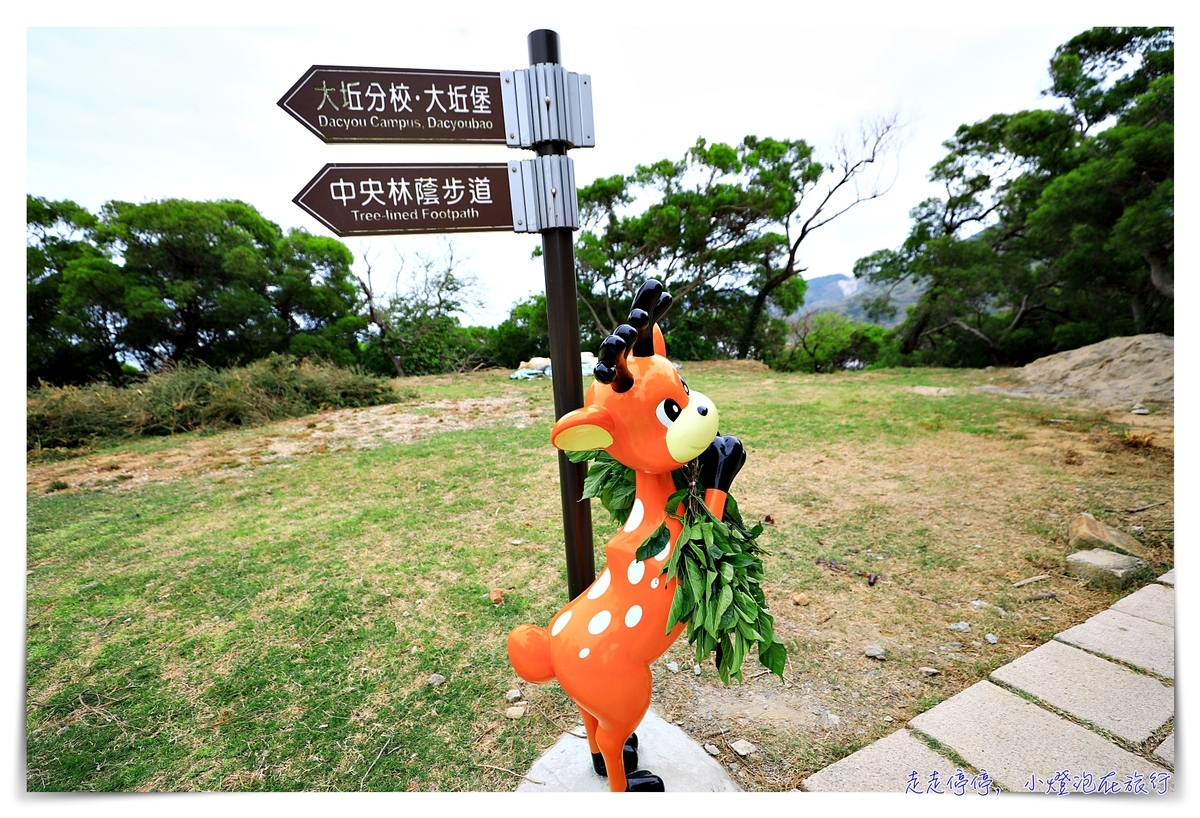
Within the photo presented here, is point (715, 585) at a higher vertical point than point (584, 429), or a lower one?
lower

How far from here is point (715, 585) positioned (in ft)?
4.14

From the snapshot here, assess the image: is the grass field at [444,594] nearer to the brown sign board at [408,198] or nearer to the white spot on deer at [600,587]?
the white spot on deer at [600,587]

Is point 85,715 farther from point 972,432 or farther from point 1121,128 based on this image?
point 1121,128

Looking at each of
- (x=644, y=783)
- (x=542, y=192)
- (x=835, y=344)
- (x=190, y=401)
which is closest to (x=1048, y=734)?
(x=644, y=783)

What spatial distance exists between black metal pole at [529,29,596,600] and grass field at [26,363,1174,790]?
0.74 meters

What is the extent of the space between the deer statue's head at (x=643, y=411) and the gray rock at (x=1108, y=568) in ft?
9.02

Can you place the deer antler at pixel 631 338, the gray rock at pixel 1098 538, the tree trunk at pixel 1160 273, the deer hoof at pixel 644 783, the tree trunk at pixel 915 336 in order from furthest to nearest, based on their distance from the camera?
the tree trunk at pixel 915 336, the tree trunk at pixel 1160 273, the gray rock at pixel 1098 538, the deer hoof at pixel 644 783, the deer antler at pixel 631 338

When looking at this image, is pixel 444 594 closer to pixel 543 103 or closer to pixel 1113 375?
pixel 543 103

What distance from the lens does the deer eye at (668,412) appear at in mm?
1262

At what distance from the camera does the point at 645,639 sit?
51.3 inches

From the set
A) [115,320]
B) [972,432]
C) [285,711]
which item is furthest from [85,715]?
[115,320]

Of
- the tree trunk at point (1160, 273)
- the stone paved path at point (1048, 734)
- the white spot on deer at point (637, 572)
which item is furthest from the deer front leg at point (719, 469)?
the tree trunk at point (1160, 273)

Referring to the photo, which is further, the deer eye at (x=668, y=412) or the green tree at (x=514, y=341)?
the green tree at (x=514, y=341)

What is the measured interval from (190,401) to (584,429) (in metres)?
7.42
